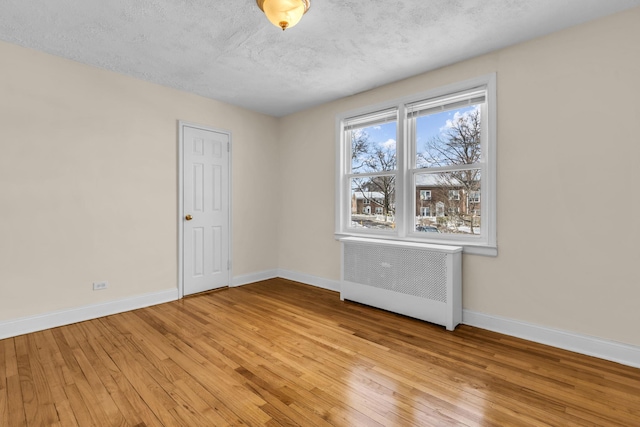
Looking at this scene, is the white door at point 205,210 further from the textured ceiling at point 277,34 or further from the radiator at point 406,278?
the radiator at point 406,278

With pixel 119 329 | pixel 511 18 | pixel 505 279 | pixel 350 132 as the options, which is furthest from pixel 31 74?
pixel 505 279

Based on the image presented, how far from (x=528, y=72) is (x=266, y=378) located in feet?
11.0

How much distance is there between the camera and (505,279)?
287 cm

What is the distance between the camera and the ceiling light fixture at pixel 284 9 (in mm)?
2104

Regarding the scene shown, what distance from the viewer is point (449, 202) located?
334cm

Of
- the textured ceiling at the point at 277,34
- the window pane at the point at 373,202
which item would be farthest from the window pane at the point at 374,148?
the textured ceiling at the point at 277,34

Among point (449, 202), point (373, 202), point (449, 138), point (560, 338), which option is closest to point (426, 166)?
point (449, 138)

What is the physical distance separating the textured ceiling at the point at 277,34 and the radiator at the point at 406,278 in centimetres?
193

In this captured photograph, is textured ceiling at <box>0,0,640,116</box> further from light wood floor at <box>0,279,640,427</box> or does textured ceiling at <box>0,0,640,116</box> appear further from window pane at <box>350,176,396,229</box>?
light wood floor at <box>0,279,640,427</box>

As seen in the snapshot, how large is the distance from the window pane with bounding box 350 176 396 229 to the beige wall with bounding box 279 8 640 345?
3.80ft

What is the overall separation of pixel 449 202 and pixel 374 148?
4.03 feet

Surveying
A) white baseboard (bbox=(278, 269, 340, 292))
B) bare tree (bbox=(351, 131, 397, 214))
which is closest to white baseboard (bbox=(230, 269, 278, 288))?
white baseboard (bbox=(278, 269, 340, 292))

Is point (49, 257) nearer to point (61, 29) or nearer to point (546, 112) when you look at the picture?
point (61, 29)

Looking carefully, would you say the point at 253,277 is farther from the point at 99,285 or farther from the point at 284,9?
the point at 284,9
